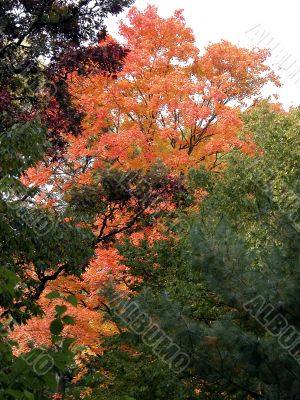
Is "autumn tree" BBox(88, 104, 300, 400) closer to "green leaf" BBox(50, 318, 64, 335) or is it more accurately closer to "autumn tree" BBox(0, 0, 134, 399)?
"autumn tree" BBox(0, 0, 134, 399)

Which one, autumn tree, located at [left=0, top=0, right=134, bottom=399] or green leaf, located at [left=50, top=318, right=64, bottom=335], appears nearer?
green leaf, located at [left=50, top=318, right=64, bottom=335]

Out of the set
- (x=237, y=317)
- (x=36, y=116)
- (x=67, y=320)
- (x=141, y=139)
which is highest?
(x=141, y=139)

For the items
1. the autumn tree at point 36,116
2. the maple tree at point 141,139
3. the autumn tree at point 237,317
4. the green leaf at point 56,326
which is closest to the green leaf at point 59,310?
the green leaf at point 56,326

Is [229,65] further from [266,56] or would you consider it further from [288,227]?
[288,227]

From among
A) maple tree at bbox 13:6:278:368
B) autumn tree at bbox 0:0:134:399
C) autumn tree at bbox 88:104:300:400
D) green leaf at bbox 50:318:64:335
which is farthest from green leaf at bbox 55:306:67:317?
maple tree at bbox 13:6:278:368

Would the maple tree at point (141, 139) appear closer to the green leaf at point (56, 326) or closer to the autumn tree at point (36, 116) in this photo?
the autumn tree at point (36, 116)

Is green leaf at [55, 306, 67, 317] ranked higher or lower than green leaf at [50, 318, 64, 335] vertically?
higher

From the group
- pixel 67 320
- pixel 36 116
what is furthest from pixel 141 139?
pixel 67 320

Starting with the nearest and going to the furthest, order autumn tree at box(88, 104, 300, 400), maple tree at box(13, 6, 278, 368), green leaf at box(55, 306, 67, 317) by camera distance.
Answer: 1. green leaf at box(55, 306, 67, 317)
2. autumn tree at box(88, 104, 300, 400)
3. maple tree at box(13, 6, 278, 368)

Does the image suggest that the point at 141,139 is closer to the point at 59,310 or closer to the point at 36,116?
the point at 36,116

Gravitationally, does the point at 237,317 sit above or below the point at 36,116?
below

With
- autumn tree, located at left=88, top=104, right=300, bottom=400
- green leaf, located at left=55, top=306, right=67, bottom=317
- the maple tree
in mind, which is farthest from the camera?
the maple tree

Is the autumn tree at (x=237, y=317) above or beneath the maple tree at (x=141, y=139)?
beneath

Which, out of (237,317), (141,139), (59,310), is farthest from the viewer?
(141,139)
